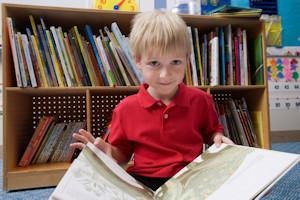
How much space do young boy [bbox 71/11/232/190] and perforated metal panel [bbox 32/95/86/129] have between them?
76cm

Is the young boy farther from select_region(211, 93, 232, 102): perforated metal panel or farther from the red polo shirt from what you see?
select_region(211, 93, 232, 102): perforated metal panel

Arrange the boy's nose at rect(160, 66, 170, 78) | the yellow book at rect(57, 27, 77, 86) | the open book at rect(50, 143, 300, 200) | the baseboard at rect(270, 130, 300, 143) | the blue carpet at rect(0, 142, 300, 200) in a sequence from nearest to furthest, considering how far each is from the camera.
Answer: the open book at rect(50, 143, 300, 200) < the boy's nose at rect(160, 66, 170, 78) < the blue carpet at rect(0, 142, 300, 200) < the yellow book at rect(57, 27, 77, 86) < the baseboard at rect(270, 130, 300, 143)

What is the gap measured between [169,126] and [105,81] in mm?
576

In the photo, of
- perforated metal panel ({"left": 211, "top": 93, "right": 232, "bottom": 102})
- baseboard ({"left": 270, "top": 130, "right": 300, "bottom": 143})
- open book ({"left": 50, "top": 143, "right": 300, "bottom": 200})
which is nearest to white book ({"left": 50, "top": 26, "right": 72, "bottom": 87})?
open book ({"left": 50, "top": 143, "right": 300, "bottom": 200})

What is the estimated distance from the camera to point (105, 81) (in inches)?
49.1

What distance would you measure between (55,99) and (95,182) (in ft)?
3.45

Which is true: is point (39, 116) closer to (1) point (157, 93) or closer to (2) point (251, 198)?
(1) point (157, 93)

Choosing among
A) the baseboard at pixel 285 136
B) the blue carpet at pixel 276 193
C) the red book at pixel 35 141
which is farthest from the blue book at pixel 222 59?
the baseboard at pixel 285 136

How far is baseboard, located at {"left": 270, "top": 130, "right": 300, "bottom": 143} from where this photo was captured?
2.08 metres

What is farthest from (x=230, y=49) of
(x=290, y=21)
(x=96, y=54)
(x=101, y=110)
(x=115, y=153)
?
(x=290, y=21)

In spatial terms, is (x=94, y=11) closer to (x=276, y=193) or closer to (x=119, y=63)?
(x=119, y=63)

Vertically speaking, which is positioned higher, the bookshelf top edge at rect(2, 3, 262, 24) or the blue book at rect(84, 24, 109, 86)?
the bookshelf top edge at rect(2, 3, 262, 24)

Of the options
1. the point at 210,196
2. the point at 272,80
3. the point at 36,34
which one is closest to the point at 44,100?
the point at 36,34

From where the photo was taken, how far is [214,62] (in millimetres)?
1327
